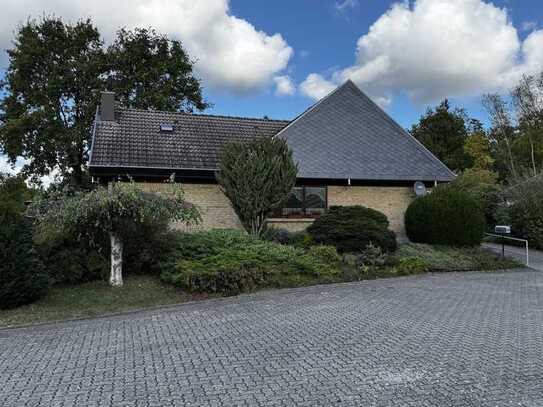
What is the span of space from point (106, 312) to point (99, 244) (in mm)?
2574

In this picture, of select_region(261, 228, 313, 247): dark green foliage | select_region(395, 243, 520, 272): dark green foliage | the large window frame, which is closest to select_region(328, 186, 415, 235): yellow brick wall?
the large window frame

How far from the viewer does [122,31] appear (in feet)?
86.4

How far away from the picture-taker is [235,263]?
9055 mm

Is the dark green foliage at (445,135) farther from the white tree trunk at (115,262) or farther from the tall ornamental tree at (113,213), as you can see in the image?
the white tree trunk at (115,262)

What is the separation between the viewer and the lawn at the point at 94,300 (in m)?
7.10

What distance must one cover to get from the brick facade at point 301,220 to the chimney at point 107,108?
408cm

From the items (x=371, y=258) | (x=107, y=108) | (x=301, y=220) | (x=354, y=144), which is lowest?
(x=371, y=258)

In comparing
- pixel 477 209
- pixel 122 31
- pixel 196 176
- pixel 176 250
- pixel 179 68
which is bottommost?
pixel 176 250

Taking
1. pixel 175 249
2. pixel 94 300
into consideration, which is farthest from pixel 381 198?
pixel 94 300

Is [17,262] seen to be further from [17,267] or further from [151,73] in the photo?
[151,73]

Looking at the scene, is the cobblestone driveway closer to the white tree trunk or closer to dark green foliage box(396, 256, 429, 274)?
the white tree trunk

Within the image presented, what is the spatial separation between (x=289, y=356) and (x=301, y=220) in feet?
36.2

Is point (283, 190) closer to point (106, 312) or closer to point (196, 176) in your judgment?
point (196, 176)

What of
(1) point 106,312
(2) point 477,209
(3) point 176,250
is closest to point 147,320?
(1) point 106,312
